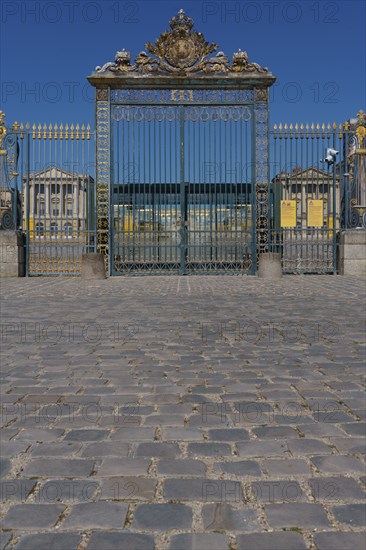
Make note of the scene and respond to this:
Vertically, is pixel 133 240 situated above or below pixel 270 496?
above

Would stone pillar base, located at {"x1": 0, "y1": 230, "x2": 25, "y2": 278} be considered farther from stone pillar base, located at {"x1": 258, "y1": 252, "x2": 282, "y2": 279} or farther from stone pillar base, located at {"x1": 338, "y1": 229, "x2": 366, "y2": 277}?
stone pillar base, located at {"x1": 338, "y1": 229, "x2": 366, "y2": 277}

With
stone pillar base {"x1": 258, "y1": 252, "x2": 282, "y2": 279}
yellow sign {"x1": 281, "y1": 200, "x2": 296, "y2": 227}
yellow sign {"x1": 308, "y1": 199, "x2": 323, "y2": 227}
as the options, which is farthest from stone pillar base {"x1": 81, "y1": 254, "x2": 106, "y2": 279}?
yellow sign {"x1": 308, "y1": 199, "x2": 323, "y2": 227}

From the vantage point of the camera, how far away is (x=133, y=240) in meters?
17.1

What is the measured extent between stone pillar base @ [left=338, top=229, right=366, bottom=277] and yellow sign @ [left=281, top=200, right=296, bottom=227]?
4.99 feet

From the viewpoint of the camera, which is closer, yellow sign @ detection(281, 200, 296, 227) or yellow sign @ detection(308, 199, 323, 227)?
yellow sign @ detection(281, 200, 296, 227)

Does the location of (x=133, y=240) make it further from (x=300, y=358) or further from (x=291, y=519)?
(x=291, y=519)

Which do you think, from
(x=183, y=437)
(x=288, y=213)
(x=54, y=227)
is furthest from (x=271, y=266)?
(x=183, y=437)

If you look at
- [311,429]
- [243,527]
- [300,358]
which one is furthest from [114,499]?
[300,358]

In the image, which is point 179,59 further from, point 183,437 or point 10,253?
point 183,437

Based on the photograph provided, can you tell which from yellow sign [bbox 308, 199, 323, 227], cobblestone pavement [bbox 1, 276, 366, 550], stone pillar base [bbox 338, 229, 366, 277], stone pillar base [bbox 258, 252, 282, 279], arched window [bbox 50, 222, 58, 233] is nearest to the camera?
Result: cobblestone pavement [bbox 1, 276, 366, 550]

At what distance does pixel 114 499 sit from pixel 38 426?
3.53ft

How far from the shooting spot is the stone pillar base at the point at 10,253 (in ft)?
53.4

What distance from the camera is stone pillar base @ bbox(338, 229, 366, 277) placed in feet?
54.0

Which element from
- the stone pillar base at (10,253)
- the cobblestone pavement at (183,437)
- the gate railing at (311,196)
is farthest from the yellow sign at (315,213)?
the cobblestone pavement at (183,437)
